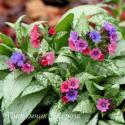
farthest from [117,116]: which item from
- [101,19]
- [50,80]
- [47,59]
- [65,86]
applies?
[101,19]

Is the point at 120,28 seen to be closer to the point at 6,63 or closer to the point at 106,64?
the point at 106,64

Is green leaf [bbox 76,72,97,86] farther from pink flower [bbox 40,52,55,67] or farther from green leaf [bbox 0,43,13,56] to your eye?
green leaf [bbox 0,43,13,56]

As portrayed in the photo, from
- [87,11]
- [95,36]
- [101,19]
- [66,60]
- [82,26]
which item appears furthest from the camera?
[87,11]

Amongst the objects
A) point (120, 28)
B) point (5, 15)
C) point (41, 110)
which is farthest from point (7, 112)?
point (5, 15)

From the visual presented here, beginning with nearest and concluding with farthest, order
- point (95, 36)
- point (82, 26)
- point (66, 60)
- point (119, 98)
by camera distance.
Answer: point (95, 36), point (119, 98), point (66, 60), point (82, 26)

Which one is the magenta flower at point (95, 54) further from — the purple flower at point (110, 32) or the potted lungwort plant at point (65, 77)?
the purple flower at point (110, 32)

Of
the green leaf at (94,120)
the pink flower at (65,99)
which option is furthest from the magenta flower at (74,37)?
the green leaf at (94,120)

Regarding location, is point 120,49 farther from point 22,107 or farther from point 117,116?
point 22,107
